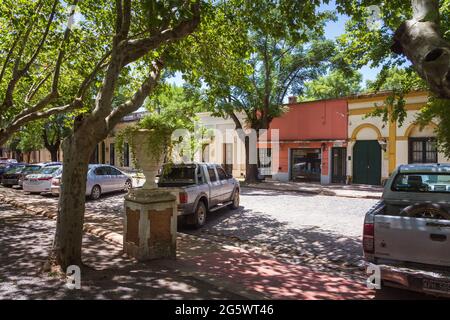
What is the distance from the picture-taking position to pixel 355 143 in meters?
22.2

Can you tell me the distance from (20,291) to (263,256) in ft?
13.9

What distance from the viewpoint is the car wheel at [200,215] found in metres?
9.61

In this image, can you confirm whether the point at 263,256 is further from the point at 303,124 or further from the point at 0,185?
the point at 0,185

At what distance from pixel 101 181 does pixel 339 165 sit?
14898 millimetres

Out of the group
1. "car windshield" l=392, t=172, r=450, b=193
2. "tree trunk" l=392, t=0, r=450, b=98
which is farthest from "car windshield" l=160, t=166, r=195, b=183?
"tree trunk" l=392, t=0, r=450, b=98

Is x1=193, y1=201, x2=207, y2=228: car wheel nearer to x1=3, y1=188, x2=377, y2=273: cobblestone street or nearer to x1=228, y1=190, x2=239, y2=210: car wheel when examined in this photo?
x1=3, y1=188, x2=377, y2=273: cobblestone street

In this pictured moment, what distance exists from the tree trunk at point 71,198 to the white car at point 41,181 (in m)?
11.5

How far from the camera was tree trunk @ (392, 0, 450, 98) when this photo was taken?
3500 millimetres

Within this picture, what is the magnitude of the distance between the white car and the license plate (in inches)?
607

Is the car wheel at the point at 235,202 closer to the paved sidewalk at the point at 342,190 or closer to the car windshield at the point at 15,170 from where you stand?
the paved sidewalk at the point at 342,190

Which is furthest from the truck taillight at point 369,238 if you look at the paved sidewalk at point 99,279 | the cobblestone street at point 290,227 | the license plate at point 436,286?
the cobblestone street at point 290,227

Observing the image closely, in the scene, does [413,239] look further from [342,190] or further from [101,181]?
[342,190]

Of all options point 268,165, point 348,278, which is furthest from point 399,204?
point 268,165

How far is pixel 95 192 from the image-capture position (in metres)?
15.3
